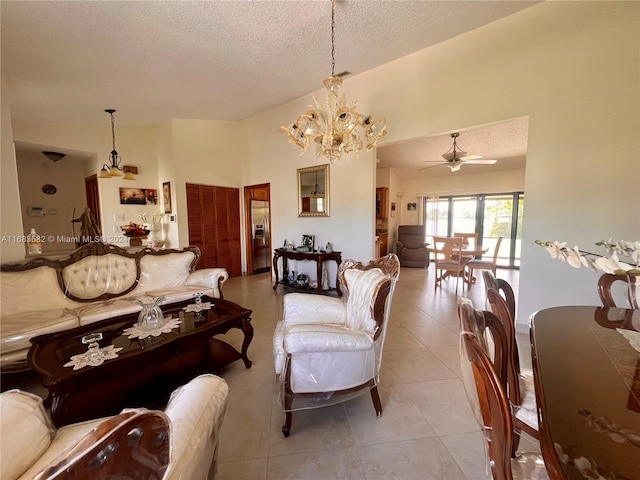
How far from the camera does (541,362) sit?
3.27ft

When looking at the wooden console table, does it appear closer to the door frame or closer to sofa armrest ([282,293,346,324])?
the door frame

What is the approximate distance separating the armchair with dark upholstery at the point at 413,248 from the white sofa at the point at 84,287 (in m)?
5.10

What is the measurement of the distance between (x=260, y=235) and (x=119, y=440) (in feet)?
17.9

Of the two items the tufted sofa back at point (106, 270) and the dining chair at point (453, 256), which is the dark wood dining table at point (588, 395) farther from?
the tufted sofa back at point (106, 270)

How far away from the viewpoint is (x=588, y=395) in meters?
0.83

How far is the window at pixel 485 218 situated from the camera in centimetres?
677

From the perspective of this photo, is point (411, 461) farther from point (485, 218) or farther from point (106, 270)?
point (485, 218)

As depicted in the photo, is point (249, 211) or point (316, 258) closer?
point (316, 258)

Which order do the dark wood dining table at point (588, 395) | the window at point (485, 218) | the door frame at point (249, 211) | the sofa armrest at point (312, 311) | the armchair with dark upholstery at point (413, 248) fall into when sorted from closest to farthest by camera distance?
the dark wood dining table at point (588, 395), the sofa armrest at point (312, 311), the door frame at point (249, 211), the armchair with dark upholstery at point (413, 248), the window at point (485, 218)

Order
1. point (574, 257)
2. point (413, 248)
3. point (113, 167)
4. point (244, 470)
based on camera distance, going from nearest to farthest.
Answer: point (574, 257)
point (244, 470)
point (113, 167)
point (413, 248)

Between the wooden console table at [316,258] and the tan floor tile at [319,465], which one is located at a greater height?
the wooden console table at [316,258]

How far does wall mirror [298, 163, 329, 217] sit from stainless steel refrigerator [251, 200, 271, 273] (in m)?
1.49

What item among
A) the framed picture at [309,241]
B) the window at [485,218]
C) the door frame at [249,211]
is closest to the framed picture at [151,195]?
the door frame at [249,211]

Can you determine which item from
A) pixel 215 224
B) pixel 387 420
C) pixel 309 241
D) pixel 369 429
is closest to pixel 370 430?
pixel 369 429
